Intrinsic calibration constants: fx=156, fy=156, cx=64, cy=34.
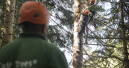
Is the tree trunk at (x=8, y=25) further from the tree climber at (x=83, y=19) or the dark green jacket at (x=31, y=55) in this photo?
the tree climber at (x=83, y=19)

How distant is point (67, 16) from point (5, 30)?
5.40 meters

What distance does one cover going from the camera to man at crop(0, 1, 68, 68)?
1323mm

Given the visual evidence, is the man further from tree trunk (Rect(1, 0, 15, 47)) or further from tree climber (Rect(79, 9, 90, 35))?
tree climber (Rect(79, 9, 90, 35))

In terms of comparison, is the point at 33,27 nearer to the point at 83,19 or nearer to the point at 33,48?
the point at 33,48

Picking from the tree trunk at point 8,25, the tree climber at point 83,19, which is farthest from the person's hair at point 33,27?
the tree climber at point 83,19

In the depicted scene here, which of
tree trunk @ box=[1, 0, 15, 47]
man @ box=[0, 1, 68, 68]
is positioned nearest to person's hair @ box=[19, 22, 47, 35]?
man @ box=[0, 1, 68, 68]

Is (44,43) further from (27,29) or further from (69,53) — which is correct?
(69,53)

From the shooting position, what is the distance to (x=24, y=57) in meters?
1.33

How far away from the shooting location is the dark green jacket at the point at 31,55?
1.32 metres

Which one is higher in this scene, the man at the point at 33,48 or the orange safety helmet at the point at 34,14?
the orange safety helmet at the point at 34,14

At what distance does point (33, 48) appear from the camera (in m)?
1.35

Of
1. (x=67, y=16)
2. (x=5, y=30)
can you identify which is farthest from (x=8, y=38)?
(x=67, y=16)

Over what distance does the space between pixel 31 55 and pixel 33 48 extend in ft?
0.21

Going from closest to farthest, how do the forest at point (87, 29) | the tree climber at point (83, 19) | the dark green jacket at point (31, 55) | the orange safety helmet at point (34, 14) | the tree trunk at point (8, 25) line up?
the dark green jacket at point (31, 55)
the orange safety helmet at point (34, 14)
the tree trunk at point (8, 25)
the forest at point (87, 29)
the tree climber at point (83, 19)
